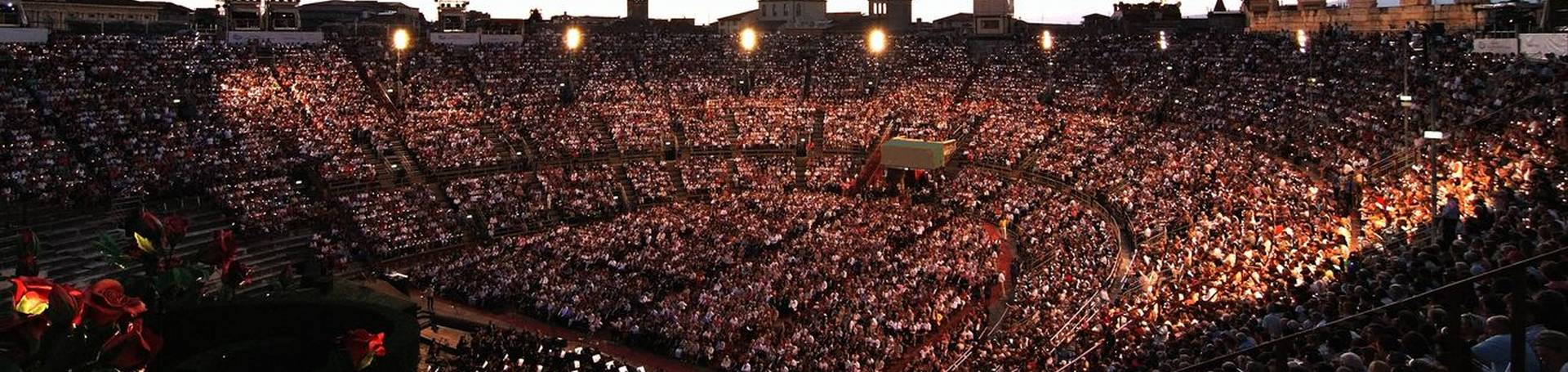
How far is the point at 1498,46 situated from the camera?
1100 inches

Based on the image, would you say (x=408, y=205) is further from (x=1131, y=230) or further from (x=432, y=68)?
(x=1131, y=230)

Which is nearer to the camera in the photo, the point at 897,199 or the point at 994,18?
the point at 897,199

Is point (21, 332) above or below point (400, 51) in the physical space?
below

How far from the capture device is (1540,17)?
30156mm

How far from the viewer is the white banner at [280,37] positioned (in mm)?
42834

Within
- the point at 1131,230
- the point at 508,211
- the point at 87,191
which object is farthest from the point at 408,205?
the point at 1131,230

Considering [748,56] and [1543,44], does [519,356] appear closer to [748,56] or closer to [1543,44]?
[1543,44]

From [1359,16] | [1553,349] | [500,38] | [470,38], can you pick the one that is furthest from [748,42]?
[1553,349]

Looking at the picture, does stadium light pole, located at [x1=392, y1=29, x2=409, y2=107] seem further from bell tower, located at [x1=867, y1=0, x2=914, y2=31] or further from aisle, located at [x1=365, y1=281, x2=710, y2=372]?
bell tower, located at [x1=867, y1=0, x2=914, y2=31]

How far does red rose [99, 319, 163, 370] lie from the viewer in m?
5.61

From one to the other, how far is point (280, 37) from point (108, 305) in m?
43.7

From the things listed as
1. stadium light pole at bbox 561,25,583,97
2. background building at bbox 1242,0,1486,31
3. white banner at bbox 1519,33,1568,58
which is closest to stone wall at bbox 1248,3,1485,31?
background building at bbox 1242,0,1486,31

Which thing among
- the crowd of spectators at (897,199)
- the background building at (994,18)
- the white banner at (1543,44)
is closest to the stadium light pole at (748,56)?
the crowd of spectators at (897,199)

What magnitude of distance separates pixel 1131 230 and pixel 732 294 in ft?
38.8
